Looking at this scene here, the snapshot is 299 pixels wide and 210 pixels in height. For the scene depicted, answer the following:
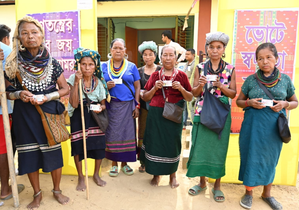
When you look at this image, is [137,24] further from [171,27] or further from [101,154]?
[101,154]

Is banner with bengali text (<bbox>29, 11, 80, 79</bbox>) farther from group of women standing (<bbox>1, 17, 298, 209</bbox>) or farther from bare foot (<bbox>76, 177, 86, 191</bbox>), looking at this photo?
bare foot (<bbox>76, 177, 86, 191</bbox>)

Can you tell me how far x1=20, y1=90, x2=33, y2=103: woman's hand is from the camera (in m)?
2.47

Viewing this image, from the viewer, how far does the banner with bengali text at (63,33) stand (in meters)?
3.40

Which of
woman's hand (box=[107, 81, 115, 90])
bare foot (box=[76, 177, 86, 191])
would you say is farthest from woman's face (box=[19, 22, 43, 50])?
bare foot (box=[76, 177, 86, 191])

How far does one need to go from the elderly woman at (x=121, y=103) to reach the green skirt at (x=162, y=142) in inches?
17.3

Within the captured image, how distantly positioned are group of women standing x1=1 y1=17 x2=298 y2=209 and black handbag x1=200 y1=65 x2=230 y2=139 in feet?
0.26

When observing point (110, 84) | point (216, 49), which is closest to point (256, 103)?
point (216, 49)

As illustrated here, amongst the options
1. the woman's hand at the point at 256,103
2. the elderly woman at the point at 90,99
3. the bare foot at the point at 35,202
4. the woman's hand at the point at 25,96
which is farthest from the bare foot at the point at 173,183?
the woman's hand at the point at 25,96

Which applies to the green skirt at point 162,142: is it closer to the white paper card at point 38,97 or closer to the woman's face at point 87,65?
the woman's face at point 87,65

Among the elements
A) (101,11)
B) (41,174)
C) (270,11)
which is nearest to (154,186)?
(41,174)

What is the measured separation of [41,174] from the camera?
3.71m

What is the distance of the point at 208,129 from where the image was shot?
9.33 feet

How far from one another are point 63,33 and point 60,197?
2330 mm

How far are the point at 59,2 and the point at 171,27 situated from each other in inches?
311
